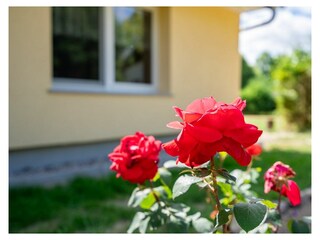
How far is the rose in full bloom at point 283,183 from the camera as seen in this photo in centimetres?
101

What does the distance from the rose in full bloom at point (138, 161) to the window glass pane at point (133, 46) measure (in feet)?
14.1

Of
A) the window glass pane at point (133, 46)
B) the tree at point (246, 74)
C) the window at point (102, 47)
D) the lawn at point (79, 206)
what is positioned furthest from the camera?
the tree at point (246, 74)

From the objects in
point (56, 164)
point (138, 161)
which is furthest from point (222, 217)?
point (56, 164)

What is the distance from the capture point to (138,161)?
1011 millimetres

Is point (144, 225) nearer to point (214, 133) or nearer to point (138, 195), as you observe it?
point (138, 195)

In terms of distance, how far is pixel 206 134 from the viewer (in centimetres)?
65

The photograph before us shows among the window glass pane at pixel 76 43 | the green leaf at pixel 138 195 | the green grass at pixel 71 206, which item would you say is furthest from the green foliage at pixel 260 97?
the green leaf at pixel 138 195

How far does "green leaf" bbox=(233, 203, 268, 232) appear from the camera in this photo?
680 millimetres

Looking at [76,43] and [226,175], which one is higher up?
[76,43]

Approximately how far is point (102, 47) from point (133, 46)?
34.2 inches

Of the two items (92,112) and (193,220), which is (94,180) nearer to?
(92,112)

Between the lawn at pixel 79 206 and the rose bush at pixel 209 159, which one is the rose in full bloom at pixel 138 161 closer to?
the rose bush at pixel 209 159

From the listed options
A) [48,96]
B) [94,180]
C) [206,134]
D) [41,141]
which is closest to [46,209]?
[94,180]

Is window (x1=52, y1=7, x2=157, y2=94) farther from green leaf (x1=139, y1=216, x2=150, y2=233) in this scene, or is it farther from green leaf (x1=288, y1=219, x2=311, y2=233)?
green leaf (x1=288, y1=219, x2=311, y2=233)
